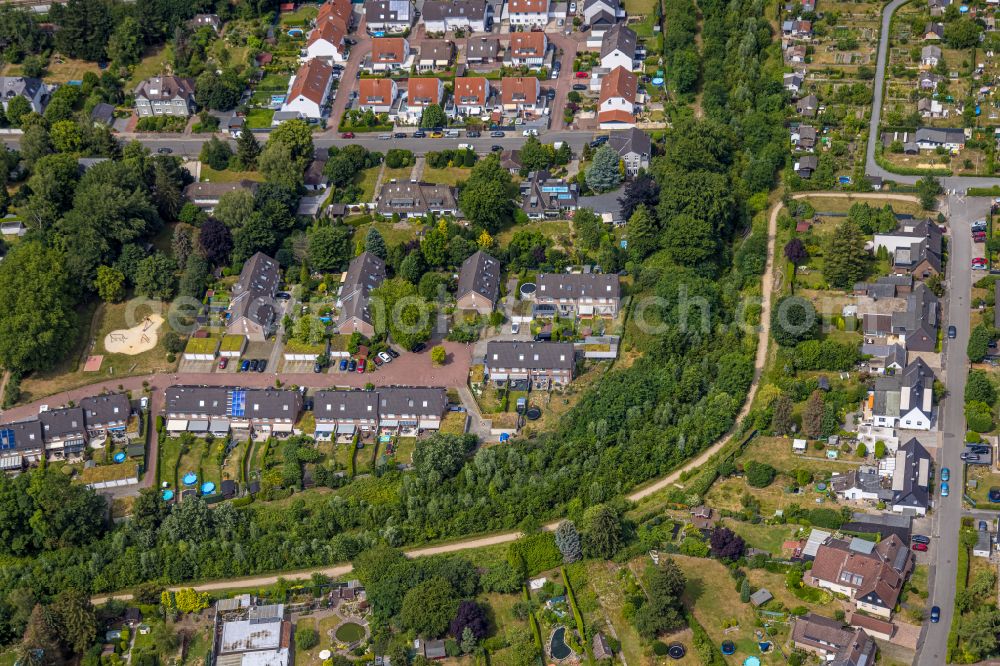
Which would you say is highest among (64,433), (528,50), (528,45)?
(528,45)

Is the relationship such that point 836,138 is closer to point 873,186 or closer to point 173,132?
point 873,186

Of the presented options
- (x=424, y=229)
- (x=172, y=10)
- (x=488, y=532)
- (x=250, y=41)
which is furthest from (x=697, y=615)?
(x=172, y=10)

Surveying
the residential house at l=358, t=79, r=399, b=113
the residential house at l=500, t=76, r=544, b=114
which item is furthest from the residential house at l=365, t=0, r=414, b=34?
the residential house at l=500, t=76, r=544, b=114

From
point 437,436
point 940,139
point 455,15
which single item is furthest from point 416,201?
point 940,139

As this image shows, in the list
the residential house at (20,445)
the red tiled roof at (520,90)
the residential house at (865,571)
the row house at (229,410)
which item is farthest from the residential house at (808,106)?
the residential house at (20,445)

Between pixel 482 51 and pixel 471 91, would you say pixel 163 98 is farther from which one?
pixel 482 51

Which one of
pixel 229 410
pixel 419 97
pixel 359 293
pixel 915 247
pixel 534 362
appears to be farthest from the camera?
pixel 419 97

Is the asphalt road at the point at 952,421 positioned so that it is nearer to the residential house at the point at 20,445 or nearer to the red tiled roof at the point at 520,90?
the red tiled roof at the point at 520,90
